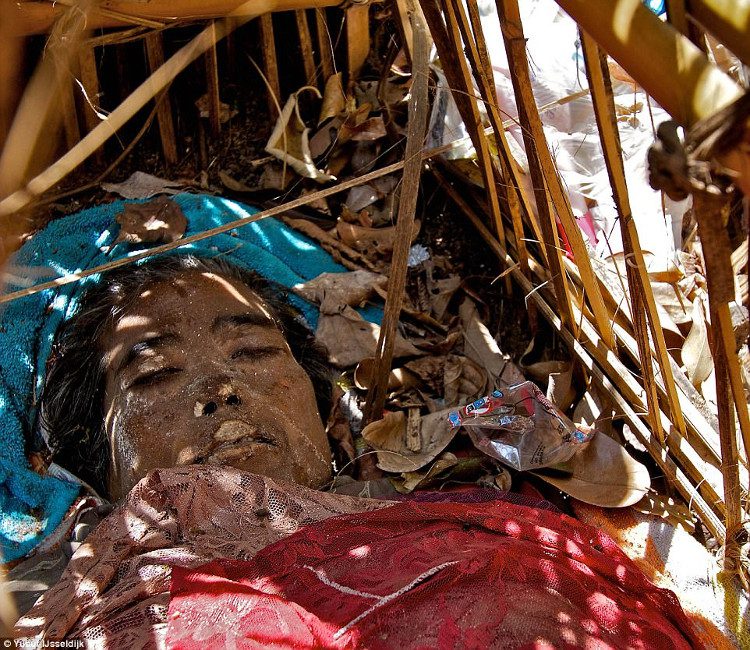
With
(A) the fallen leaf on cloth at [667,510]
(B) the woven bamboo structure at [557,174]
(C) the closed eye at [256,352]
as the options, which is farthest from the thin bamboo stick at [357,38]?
(A) the fallen leaf on cloth at [667,510]

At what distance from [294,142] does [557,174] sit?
1310 millimetres

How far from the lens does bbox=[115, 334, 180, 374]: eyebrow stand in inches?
79.7

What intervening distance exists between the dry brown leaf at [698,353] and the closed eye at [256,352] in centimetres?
108

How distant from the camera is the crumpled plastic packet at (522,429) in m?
1.96

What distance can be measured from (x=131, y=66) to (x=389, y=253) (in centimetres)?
115

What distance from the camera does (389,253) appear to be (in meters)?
2.80

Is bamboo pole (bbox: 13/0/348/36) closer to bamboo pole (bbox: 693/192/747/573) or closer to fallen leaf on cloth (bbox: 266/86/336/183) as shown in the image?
fallen leaf on cloth (bbox: 266/86/336/183)

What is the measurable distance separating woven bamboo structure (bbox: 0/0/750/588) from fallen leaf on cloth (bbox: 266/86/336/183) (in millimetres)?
274

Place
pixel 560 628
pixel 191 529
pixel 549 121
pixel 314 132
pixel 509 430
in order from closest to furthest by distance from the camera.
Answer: pixel 560 628, pixel 191 529, pixel 509 430, pixel 549 121, pixel 314 132

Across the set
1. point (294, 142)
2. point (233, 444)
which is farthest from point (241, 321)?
point (294, 142)

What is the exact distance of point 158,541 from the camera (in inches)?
61.9

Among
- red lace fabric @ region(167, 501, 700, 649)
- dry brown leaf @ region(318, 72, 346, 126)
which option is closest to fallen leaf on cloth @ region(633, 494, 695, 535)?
red lace fabric @ region(167, 501, 700, 649)

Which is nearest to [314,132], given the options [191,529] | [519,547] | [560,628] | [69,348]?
[69,348]

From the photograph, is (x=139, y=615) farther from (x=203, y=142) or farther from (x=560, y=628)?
(x=203, y=142)
